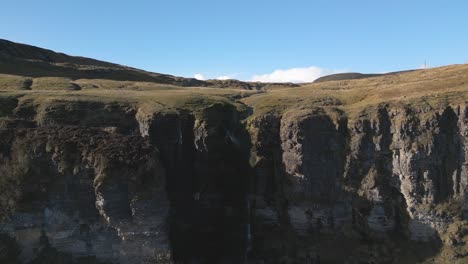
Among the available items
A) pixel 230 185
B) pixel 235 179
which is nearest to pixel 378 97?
pixel 235 179

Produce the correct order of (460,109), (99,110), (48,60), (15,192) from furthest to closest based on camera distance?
(48,60)
(99,110)
(460,109)
(15,192)

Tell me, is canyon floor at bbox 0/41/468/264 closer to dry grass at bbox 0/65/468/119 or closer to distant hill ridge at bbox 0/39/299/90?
dry grass at bbox 0/65/468/119

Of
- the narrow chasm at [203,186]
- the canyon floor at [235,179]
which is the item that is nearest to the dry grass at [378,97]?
the canyon floor at [235,179]

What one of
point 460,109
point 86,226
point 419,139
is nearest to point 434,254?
point 419,139

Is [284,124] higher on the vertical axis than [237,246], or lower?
higher

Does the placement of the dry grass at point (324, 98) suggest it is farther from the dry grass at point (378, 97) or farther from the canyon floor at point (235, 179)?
the canyon floor at point (235, 179)

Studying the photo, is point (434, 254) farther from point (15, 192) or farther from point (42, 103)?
point (42, 103)

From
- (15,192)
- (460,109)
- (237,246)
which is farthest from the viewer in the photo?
(237,246)

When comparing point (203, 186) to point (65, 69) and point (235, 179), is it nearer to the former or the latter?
point (235, 179)

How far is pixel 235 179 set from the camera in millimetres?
68562

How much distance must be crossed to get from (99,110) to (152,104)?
7.68m

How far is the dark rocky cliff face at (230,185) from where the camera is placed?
55750 millimetres

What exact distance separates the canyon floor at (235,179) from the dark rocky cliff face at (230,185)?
0.53 feet

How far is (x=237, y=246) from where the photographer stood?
6469 centimetres
